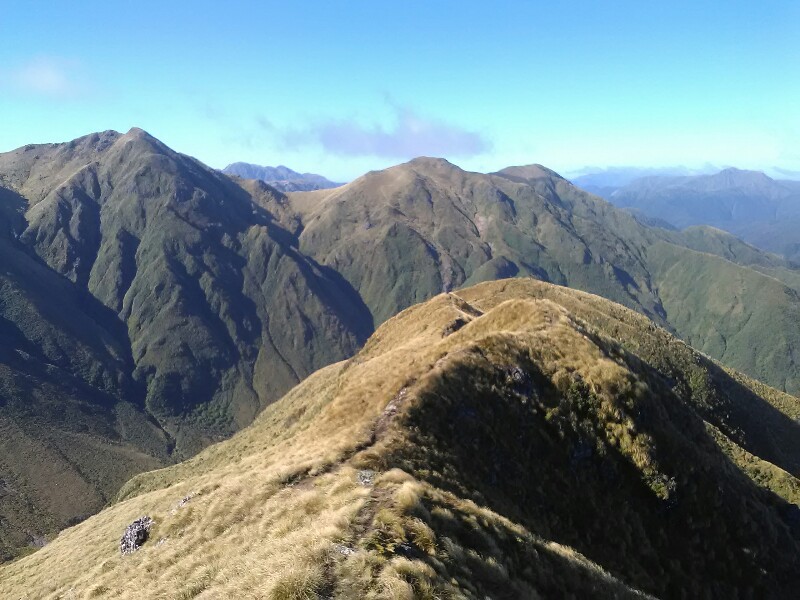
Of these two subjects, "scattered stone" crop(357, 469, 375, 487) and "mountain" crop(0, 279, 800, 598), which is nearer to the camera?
"mountain" crop(0, 279, 800, 598)

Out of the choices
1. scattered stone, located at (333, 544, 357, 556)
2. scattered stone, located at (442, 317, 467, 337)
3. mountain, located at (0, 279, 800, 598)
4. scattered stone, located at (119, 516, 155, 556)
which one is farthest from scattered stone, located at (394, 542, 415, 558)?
scattered stone, located at (442, 317, 467, 337)

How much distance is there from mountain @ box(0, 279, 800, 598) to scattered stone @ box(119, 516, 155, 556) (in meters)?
1.15

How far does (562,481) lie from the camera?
146 feet

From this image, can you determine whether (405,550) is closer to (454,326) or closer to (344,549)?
(344,549)

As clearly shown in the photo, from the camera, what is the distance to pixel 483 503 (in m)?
35.5

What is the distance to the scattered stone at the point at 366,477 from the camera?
3052cm

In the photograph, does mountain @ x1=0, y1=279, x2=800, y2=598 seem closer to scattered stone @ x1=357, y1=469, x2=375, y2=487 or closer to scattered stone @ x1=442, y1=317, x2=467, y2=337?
scattered stone @ x1=357, y1=469, x2=375, y2=487

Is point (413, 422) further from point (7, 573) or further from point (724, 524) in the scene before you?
point (7, 573)

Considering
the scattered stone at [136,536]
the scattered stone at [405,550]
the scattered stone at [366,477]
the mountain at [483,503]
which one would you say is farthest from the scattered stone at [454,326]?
the scattered stone at [405,550]

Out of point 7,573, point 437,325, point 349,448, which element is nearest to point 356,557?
point 349,448

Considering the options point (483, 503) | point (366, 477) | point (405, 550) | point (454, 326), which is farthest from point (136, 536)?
point (454, 326)

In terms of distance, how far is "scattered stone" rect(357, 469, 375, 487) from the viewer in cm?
3052

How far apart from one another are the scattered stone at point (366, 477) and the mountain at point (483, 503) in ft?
0.56

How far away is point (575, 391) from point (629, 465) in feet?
A: 27.2
